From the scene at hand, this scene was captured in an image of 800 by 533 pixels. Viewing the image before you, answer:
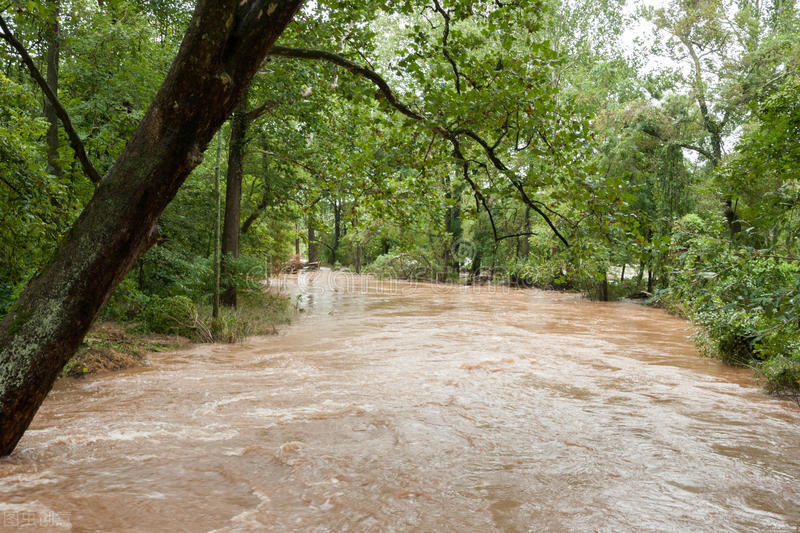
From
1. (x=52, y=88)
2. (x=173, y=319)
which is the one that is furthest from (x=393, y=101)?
(x=173, y=319)

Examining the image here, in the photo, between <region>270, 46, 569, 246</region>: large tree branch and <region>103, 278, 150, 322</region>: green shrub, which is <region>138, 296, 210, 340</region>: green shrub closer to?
<region>103, 278, 150, 322</region>: green shrub

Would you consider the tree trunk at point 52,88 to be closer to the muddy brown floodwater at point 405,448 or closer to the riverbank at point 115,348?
the riverbank at point 115,348

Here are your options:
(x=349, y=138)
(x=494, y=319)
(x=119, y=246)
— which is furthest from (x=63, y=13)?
(x=494, y=319)

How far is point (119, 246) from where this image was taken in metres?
2.81

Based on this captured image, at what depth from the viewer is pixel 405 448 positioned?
14.9ft

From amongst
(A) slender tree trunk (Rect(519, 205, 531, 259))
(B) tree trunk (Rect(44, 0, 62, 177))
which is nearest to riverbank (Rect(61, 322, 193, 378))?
(B) tree trunk (Rect(44, 0, 62, 177))

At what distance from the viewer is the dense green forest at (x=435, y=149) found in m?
3.99

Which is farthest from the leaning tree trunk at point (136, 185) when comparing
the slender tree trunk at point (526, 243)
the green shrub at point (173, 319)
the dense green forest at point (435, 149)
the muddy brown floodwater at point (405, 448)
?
the slender tree trunk at point (526, 243)

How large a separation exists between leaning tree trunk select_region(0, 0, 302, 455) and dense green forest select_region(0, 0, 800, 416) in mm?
184

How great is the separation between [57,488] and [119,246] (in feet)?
5.76

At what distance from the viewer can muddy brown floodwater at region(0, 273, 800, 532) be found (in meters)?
3.25

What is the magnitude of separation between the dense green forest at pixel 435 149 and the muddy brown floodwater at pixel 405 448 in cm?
118

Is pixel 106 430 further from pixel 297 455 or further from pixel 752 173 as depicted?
pixel 752 173

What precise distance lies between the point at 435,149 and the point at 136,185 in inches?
121
